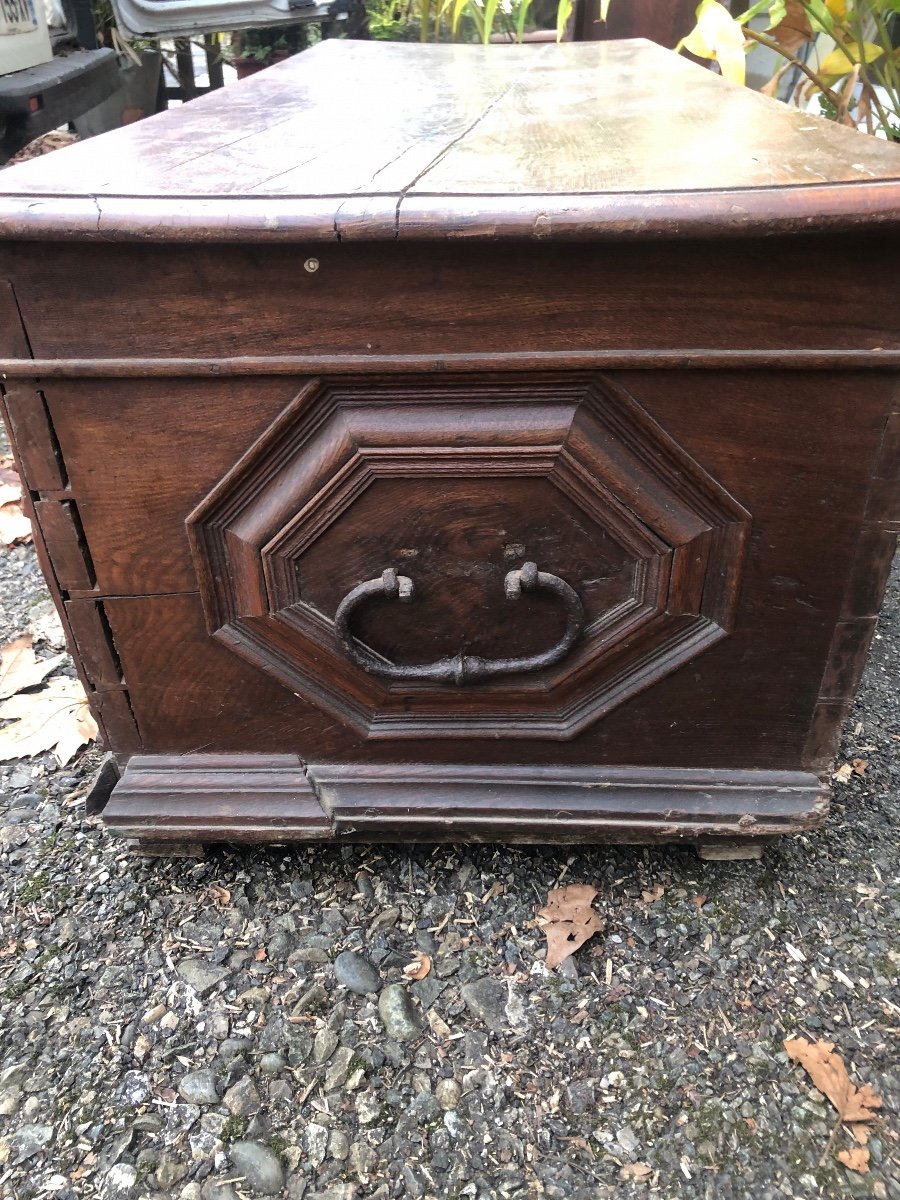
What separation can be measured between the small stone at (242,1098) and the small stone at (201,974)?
0.45ft

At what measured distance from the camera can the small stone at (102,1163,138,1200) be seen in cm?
92

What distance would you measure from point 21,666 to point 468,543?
118 cm

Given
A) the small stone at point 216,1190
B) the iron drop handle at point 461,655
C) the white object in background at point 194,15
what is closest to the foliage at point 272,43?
the white object in background at point 194,15

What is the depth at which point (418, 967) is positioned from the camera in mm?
1148

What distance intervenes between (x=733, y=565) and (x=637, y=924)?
515mm

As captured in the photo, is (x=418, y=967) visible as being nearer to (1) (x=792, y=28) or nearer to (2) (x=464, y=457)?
(2) (x=464, y=457)

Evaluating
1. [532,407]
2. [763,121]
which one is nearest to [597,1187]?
[532,407]

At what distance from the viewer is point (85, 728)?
1.59 metres

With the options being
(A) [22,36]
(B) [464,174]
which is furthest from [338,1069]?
(A) [22,36]

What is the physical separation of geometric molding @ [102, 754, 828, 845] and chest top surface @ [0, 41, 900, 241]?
68cm

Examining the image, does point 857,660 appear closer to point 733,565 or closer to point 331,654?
point 733,565

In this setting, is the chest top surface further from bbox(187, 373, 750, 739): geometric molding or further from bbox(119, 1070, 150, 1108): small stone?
bbox(119, 1070, 150, 1108): small stone

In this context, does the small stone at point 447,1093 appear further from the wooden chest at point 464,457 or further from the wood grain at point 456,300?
the wood grain at point 456,300

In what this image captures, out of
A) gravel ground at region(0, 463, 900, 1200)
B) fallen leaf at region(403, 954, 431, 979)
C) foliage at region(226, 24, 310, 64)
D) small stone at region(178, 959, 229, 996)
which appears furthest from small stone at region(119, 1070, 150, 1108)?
foliage at region(226, 24, 310, 64)
